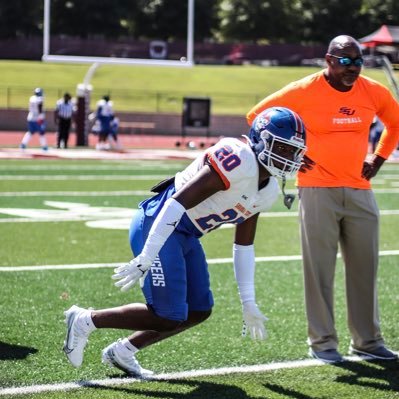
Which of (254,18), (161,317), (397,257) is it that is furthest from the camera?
(254,18)

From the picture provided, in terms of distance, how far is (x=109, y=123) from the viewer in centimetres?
2498

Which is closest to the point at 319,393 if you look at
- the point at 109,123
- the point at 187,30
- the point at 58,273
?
the point at 58,273

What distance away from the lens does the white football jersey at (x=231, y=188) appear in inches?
178

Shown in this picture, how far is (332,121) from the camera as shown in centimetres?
564

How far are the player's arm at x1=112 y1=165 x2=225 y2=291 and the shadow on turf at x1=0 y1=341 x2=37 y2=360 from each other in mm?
1250

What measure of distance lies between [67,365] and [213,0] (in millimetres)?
44604

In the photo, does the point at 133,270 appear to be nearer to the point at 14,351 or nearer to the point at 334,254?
the point at 14,351

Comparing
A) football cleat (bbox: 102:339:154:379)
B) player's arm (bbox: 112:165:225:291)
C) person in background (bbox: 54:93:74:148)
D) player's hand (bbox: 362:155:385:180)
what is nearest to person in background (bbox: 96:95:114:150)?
person in background (bbox: 54:93:74:148)

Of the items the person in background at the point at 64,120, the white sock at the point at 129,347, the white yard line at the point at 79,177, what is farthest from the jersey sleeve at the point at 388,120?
the person in background at the point at 64,120

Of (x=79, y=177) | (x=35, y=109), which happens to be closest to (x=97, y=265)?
(x=79, y=177)

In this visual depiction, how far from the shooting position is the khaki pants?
571 cm

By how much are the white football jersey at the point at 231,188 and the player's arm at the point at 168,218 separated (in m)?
0.06

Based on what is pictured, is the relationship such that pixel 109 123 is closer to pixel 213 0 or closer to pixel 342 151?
pixel 342 151

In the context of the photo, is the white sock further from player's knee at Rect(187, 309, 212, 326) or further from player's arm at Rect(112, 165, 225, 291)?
player's arm at Rect(112, 165, 225, 291)
